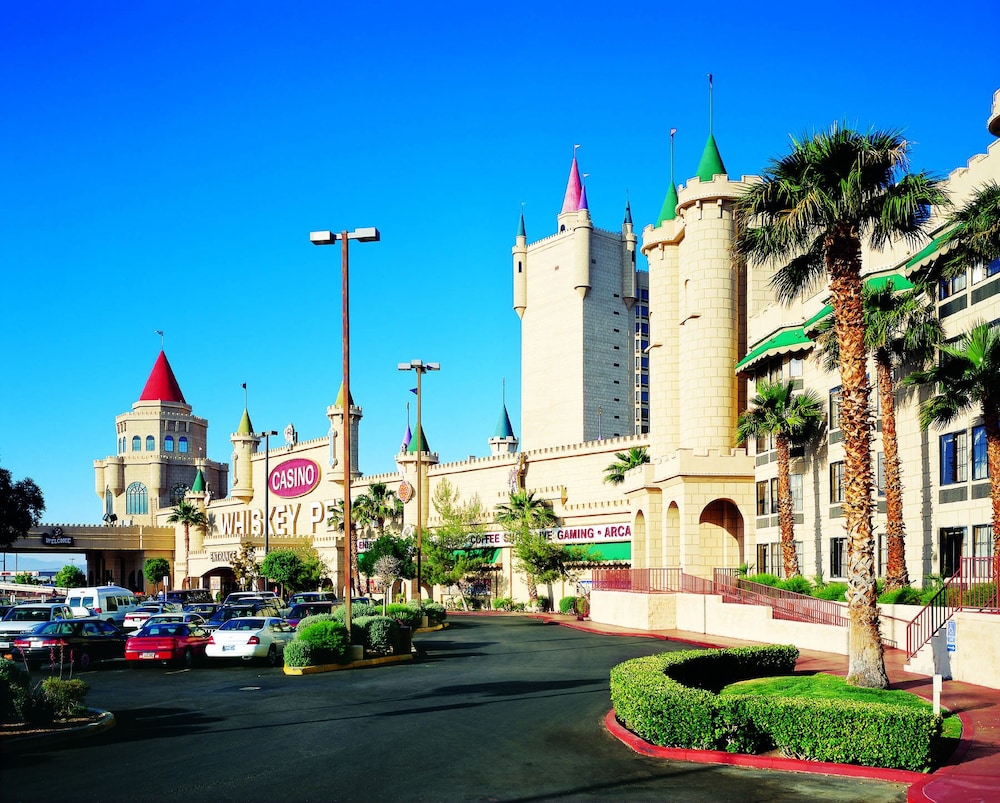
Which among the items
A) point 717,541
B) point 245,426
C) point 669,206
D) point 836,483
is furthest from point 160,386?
point 836,483

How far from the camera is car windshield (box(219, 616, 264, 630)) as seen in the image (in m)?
30.1

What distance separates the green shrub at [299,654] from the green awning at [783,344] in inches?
880

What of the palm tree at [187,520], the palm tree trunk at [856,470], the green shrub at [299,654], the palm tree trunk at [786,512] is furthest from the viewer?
the palm tree at [187,520]

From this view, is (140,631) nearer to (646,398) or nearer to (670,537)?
(670,537)

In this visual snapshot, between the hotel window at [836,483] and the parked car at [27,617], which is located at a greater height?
the hotel window at [836,483]

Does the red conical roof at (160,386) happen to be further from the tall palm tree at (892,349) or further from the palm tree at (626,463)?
the tall palm tree at (892,349)

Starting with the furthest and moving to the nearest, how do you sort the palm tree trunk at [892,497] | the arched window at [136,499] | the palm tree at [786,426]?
the arched window at [136,499]
the palm tree at [786,426]
the palm tree trunk at [892,497]

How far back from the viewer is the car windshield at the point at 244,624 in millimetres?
30125

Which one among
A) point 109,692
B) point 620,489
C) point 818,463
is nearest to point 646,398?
point 620,489

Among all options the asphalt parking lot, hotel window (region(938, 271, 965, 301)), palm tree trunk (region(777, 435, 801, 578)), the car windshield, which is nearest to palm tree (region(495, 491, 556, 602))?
palm tree trunk (region(777, 435, 801, 578))

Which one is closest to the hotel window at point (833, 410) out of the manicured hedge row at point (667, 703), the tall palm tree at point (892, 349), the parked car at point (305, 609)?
the tall palm tree at point (892, 349)

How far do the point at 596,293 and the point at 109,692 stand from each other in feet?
277

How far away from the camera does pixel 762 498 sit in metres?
45.3

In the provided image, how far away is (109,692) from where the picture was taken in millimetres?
23016
